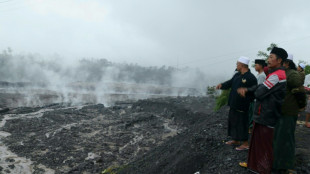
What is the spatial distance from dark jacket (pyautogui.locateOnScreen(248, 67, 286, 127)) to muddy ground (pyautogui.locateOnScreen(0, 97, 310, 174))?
99 centimetres

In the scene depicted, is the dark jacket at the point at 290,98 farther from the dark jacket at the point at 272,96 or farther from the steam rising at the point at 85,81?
the steam rising at the point at 85,81

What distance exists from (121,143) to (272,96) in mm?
8603

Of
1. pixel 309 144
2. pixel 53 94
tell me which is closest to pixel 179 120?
pixel 309 144

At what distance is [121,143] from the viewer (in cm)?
1096

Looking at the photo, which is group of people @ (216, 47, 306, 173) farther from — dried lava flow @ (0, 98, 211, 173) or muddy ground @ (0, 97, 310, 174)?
dried lava flow @ (0, 98, 211, 173)

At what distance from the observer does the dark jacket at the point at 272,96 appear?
3402mm

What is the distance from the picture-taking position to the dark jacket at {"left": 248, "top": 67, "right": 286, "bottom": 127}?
3402 millimetres

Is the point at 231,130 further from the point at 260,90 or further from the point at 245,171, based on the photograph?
the point at 260,90

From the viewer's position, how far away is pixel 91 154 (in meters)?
9.44

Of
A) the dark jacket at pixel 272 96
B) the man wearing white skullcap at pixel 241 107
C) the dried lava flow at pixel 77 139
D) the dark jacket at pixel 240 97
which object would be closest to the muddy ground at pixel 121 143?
the dried lava flow at pixel 77 139

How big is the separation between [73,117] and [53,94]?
10781 millimetres

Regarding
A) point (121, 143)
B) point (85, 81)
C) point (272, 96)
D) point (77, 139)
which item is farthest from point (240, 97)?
point (85, 81)

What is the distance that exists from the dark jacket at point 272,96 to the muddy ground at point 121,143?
99cm

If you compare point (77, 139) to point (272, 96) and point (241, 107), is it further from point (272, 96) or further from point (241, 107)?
point (272, 96)
